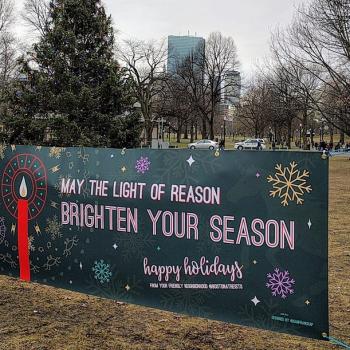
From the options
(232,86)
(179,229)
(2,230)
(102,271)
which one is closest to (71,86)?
(2,230)

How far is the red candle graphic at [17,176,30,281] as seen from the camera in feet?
14.3

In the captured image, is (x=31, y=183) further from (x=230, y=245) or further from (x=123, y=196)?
(x=230, y=245)

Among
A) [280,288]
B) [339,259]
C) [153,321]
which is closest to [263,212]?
[280,288]

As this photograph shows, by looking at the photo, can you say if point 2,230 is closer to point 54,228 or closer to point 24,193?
point 24,193

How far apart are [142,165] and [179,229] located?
0.60 metres

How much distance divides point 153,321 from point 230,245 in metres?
1.28

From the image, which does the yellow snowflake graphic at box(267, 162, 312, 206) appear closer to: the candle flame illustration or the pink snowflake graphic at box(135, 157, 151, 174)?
the pink snowflake graphic at box(135, 157, 151, 174)

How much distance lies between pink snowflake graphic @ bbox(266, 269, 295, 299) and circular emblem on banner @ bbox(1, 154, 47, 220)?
223 cm

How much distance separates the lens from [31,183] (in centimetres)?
430

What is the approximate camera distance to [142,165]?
3.68m

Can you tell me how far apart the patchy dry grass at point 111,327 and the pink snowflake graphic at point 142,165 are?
1390 mm

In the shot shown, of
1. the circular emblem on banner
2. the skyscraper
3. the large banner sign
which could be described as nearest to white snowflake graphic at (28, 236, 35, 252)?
the large banner sign

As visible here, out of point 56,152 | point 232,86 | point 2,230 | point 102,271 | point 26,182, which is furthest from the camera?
point 232,86

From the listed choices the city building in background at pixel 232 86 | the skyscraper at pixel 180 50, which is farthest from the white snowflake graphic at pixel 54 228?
the city building in background at pixel 232 86
